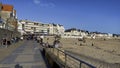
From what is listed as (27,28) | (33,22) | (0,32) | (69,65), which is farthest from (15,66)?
(33,22)

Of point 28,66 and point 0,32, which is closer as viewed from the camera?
point 28,66

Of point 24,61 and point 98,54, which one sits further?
point 98,54

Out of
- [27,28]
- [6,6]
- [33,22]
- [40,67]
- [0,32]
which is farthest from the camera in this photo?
[33,22]

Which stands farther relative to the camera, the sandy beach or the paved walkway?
the sandy beach

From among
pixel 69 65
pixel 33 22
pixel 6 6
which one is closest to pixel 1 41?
pixel 69 65

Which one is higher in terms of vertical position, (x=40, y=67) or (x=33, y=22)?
(x=33, y=22)

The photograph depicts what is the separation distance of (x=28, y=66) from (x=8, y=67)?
1.14m

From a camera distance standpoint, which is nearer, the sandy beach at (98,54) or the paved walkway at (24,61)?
the paved walkway at (24,61)

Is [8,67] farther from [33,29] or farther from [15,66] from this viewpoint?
[33,29]

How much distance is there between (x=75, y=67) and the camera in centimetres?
927

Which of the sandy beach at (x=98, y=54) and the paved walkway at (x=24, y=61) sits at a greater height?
the paved walkway at (x=24, y=61)

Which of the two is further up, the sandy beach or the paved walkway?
the paved walkway

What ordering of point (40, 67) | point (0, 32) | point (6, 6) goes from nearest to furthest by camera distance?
point (40, 67)
point (0, 32)
point (6, 6)

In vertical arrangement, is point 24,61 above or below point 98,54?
above
